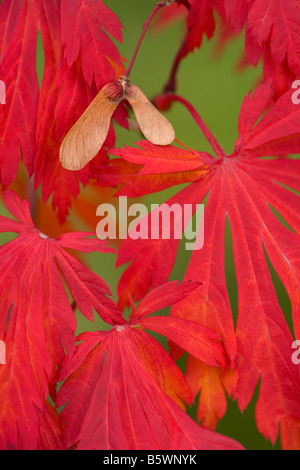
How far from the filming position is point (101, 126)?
53cm

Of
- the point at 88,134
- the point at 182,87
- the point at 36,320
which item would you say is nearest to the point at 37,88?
the point at 88,134

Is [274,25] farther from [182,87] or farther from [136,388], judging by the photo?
[182,87]

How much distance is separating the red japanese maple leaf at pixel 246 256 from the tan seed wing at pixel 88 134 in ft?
0.12

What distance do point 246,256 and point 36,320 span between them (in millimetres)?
247

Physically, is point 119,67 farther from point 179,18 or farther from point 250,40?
point 179,18

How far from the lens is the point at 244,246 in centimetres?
55

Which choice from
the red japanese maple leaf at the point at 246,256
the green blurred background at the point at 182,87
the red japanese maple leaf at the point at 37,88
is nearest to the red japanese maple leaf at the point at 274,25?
the red japanese maple leaf at the point at 246,256

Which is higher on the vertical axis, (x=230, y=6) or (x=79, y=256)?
(x=230, y=6)

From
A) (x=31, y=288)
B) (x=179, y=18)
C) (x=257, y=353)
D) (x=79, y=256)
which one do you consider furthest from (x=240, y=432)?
(x=179, y=18)

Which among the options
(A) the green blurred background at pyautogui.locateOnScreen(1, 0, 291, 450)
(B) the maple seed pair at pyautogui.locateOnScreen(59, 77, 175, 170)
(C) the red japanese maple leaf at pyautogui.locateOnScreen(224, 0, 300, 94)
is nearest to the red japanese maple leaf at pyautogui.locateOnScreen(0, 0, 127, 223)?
(B) the maple seed pair at pyautogui.locateOnScreen(59, 77, 175, 170)

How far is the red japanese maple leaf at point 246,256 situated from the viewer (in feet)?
1.71

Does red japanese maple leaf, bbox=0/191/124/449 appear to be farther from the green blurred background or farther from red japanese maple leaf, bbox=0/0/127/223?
the green blurred background

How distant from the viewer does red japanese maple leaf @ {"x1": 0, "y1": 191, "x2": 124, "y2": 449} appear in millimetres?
492

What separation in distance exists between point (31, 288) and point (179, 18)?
40.4 inches
